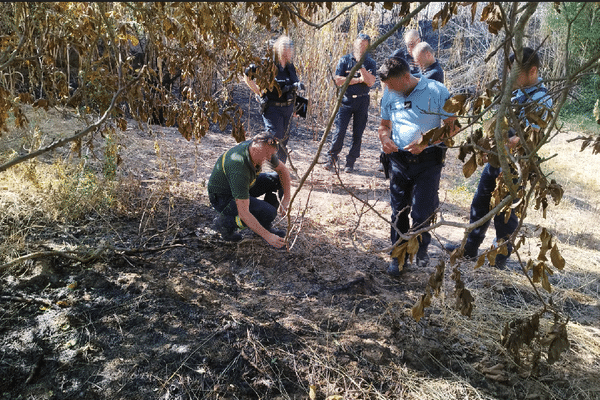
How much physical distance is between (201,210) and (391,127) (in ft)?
6.76

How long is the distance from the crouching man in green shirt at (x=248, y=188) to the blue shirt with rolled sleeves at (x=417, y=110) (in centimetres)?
93

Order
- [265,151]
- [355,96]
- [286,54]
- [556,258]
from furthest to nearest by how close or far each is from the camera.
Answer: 1. [355,96]
2. [286,54]
3. [265,151]
4. [556,258]

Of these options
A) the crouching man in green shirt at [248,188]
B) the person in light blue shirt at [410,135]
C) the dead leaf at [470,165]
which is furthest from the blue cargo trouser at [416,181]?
the dead leaf at [470,165]

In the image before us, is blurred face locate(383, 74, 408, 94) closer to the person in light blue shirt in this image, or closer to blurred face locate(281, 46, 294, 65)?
the person in light blue shirt

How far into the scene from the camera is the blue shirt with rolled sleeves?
306 centimetres

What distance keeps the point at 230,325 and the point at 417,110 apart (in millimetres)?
1951

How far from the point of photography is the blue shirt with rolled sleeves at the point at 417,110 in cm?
306

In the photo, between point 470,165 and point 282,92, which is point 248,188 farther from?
point 470,165

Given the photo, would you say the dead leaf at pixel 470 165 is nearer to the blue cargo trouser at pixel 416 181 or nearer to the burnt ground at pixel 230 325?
the burnt ground at pixel 230 325

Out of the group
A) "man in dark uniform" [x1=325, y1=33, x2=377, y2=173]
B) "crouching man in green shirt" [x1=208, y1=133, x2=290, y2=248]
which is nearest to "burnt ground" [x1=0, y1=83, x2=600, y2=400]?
"crouching man in green shirt" [x1=208, y1=133, x2=290, y2=248]

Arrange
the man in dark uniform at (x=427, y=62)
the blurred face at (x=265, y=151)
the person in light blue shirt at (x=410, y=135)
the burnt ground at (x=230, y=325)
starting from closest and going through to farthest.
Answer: the burnt ground at (x=230, y=325) < the person in light blue shirt at (x=410, y=135) < the blurred face at (x=265, y=151) < the man in dark uniform at (x=427, y=62)

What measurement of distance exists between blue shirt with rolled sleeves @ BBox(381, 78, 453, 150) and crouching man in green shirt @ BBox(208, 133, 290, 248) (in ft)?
3.06

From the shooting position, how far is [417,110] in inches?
121

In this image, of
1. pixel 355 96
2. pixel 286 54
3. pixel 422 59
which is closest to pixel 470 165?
pixel 422 59
